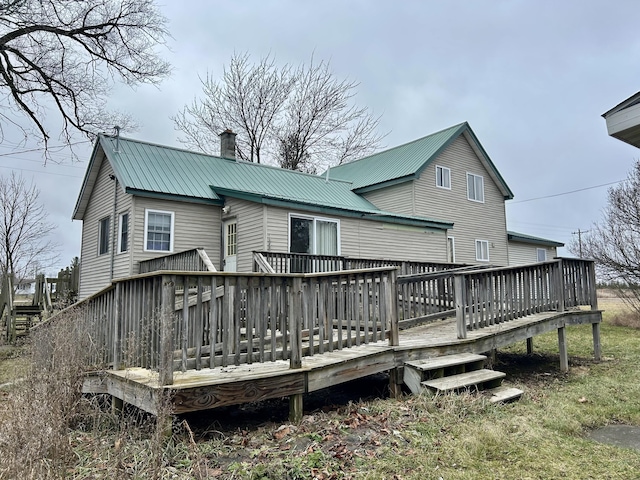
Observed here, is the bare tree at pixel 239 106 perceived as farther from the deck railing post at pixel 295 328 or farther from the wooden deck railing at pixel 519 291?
the deck railing post at pixel 295 328

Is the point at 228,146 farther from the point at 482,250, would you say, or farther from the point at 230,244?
the point at 482,250

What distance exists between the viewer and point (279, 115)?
1150 inches

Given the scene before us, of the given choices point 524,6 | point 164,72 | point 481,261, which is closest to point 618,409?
point 524,6

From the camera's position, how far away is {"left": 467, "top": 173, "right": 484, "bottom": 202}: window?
66.6ft

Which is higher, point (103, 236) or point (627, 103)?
point (103, 236)

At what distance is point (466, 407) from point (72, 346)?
432 cm

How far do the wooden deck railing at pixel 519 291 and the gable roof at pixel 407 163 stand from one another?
9392 millimetres

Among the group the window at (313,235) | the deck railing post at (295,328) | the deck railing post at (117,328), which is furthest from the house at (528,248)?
the deck railing post at (117,328)

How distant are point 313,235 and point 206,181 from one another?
13.2 ft

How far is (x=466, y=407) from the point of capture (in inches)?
193

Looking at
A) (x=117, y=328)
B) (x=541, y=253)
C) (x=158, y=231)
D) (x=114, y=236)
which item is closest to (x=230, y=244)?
(x=158, y=231)

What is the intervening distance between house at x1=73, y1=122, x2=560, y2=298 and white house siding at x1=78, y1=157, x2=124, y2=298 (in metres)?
0.04

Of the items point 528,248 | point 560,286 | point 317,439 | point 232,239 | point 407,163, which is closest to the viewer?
point 317,439

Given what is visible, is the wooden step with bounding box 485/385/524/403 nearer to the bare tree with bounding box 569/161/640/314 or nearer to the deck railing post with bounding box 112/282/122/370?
the deck railing post with bounding box 112/282/122/370
